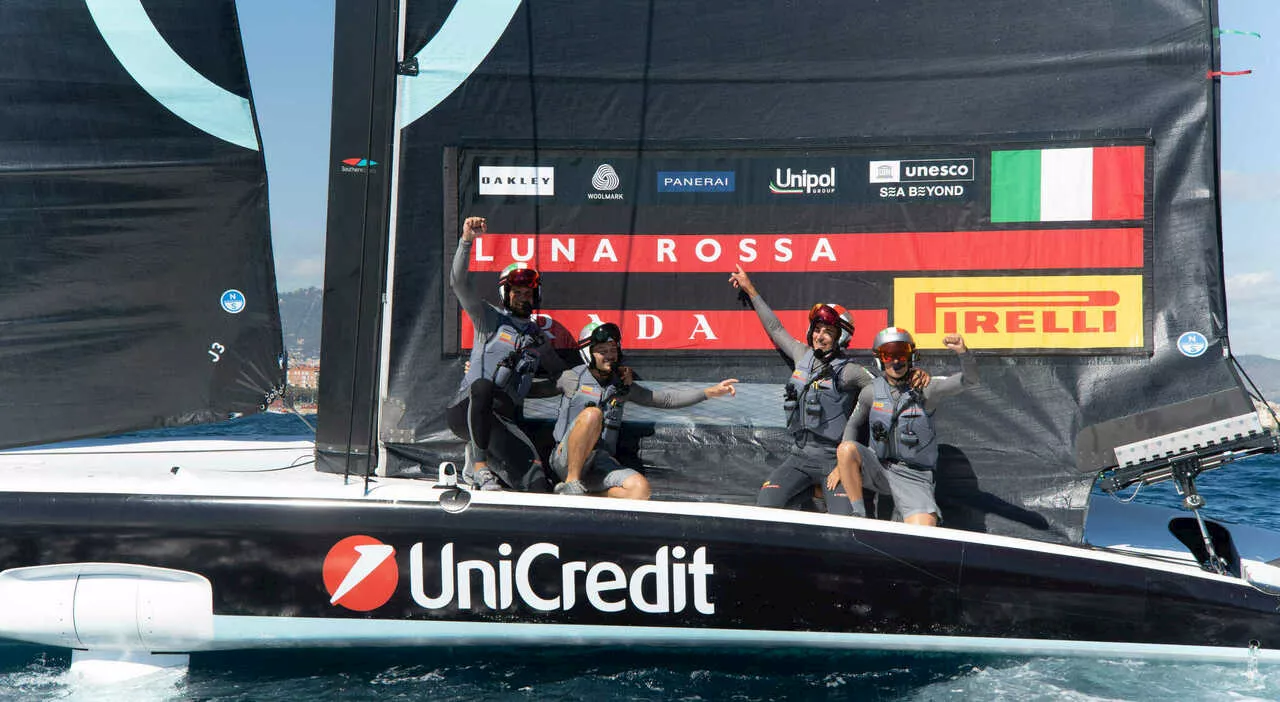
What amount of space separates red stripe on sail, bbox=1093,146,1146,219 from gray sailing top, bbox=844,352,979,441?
36.6 inches

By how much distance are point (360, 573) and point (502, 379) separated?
3.19 feet

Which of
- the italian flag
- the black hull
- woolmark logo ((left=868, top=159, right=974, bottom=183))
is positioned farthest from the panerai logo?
the italian flag

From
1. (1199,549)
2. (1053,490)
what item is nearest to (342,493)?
(1053,490)

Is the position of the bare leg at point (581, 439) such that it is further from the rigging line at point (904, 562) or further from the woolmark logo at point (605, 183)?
the rigging line at point (904, 562)

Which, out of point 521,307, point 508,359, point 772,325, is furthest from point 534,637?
point 772,325

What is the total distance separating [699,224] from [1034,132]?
1.49m

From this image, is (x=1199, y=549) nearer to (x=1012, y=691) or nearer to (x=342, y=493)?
(x=1012, y=691)

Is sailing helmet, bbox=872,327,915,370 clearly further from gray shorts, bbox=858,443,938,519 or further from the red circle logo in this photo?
the red circle logo

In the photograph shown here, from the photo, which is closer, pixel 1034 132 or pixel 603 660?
pixel 603 660

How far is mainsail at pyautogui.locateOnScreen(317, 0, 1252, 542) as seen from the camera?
4246 millimetres

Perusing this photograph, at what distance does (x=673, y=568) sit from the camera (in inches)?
143

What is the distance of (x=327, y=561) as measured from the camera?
3668 mm

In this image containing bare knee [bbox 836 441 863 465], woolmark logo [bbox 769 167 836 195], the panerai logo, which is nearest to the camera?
the panerai logo

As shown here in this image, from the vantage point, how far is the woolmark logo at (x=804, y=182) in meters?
4.41
